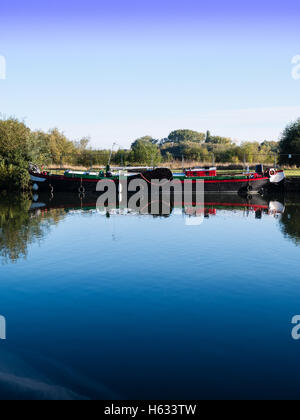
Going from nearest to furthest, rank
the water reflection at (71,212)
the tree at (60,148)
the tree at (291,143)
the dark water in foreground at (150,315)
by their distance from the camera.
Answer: the dark water in foreground at (150,315) < the water reflection at (71,212) < the tree at (291,143) < the tree at (60,148)

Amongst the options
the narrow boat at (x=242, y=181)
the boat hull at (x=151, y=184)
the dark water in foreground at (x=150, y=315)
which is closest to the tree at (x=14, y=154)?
the boat hull at (x=151, y=184)

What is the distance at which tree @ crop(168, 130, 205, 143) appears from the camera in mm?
162000

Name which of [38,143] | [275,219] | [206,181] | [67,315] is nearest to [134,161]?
[38,143]

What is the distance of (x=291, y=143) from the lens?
5638 centimetres

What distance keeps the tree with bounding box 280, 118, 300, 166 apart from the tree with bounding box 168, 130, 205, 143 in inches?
4014

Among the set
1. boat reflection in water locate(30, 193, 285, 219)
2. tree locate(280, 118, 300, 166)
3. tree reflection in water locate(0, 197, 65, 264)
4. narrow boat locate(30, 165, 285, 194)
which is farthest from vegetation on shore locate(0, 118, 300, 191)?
tree reflection in water locate(0, 197, 65, 264)

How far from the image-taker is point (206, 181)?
47.9m

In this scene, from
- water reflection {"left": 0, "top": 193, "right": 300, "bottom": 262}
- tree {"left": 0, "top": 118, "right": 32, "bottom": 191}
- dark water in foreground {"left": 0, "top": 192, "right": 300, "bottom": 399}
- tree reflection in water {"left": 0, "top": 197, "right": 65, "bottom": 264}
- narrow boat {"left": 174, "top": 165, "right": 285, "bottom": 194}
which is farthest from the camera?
tree {"left": 0, "top": 118, "right": 32, "bottom": 191}

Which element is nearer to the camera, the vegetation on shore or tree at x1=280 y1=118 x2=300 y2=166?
the vegetation on shore

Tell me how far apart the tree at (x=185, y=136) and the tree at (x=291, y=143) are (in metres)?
102

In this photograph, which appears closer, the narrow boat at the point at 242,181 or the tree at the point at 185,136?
the narrow boat at the point at 242,181

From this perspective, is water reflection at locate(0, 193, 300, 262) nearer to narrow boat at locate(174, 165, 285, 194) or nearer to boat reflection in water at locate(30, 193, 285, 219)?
boat reflection in water at locate(30, 193, 285, 219)

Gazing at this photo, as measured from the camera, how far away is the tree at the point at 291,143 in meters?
56.1

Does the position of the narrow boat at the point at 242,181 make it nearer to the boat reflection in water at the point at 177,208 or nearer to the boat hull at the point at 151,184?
the boat hull at the point at 151,184
